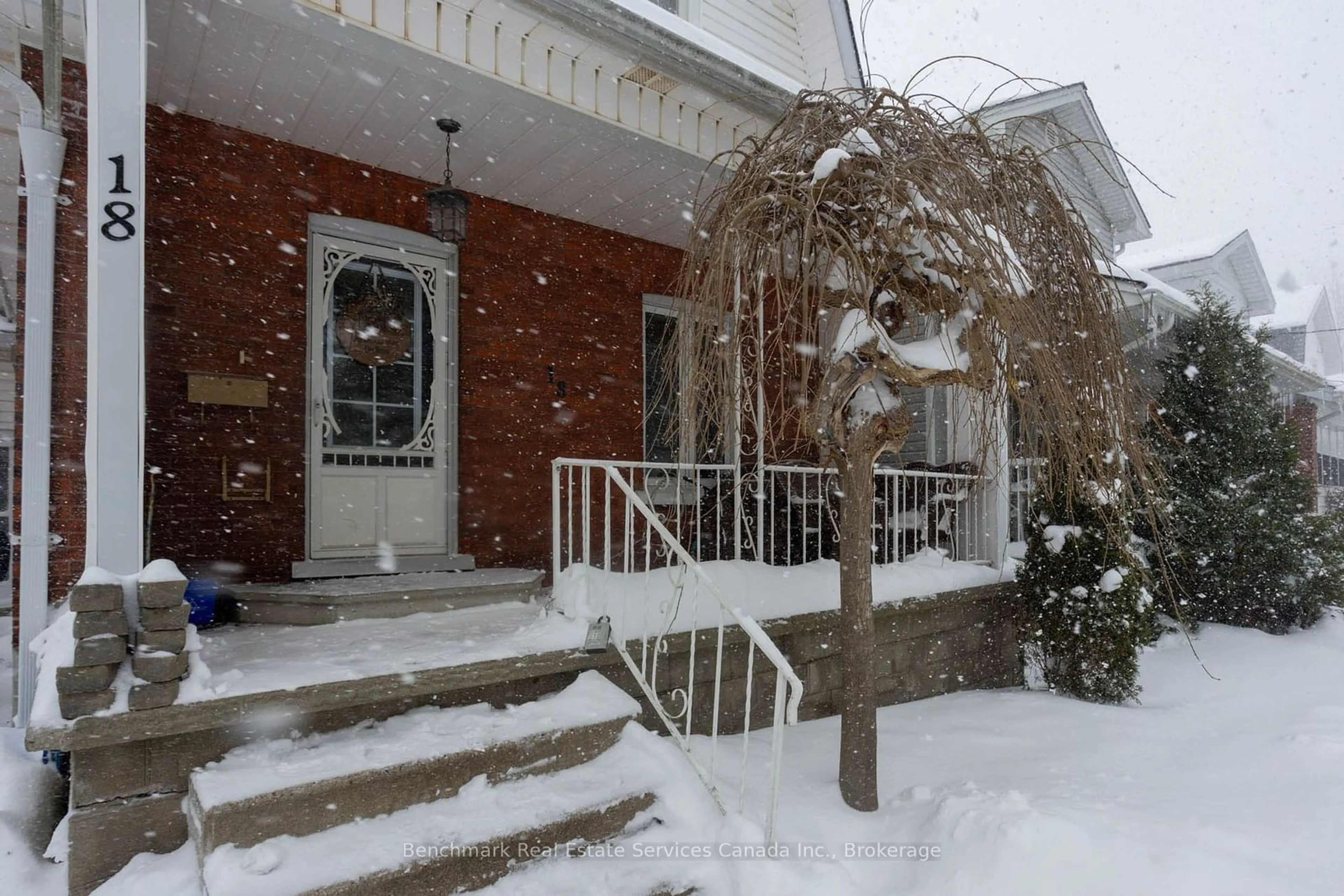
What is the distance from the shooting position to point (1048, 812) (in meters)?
2.82

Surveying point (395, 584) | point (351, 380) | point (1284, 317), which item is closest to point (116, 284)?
point (395, 584)

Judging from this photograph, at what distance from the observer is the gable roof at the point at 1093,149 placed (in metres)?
8.53

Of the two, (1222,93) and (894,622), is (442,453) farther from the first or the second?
(1222,93)

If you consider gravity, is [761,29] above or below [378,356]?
above

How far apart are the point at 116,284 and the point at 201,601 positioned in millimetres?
1648

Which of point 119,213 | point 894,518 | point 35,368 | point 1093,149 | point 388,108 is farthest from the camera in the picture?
point 1093,149

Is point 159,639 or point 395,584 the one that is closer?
point 159,639

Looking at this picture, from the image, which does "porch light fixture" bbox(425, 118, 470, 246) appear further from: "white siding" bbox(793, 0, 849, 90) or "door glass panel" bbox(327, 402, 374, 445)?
"white siding" bbox(793, 0, 849, 90)

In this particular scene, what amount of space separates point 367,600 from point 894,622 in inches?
113

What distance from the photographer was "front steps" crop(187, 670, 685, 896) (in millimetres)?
2137

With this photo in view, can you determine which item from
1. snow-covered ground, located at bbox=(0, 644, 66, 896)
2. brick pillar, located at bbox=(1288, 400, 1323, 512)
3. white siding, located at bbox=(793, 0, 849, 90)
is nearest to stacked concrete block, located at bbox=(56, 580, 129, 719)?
snow-covered ground, located at bbox=(0, 644, 66, 896)

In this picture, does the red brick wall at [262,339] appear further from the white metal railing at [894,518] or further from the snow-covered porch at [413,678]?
the white metal railing at [894,518]

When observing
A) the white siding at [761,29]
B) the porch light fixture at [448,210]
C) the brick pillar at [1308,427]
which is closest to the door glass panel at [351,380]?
the porch light fixture at [448,210]

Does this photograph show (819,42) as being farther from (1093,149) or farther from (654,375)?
(654,375)
